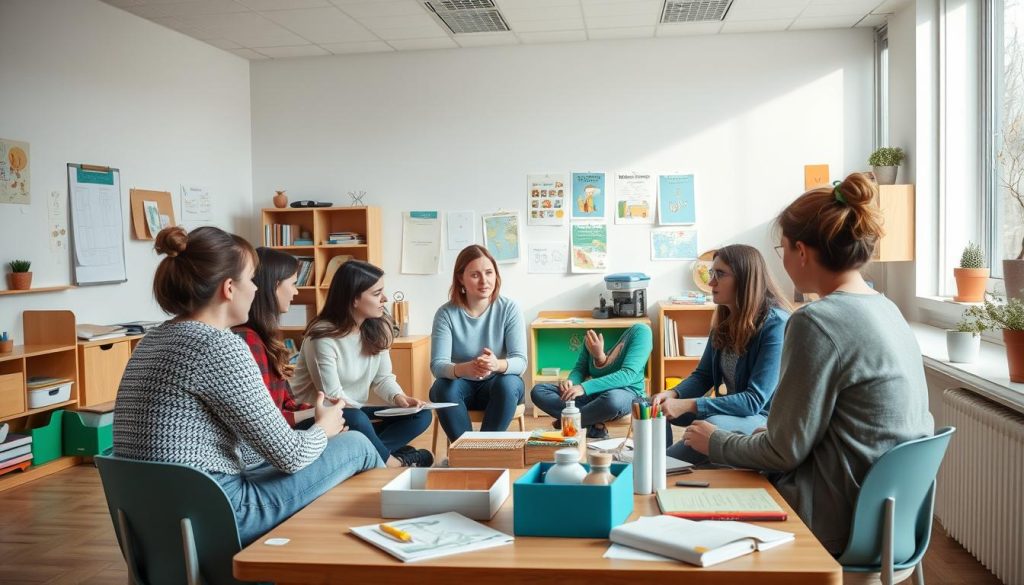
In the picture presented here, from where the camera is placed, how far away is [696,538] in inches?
61.0

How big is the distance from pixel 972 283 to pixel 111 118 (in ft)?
16.6

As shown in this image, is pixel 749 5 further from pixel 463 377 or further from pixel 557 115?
pixel 463 377

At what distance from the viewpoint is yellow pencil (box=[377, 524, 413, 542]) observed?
5.32 ft

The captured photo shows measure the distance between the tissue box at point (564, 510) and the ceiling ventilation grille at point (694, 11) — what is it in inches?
175

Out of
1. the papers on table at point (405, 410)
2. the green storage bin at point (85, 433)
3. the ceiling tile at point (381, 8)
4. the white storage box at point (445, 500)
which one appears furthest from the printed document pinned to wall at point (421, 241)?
the white storage box at point (445, 500)

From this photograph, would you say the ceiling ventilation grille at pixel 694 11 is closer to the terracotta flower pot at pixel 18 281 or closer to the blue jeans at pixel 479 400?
the blue jeans at pixel 479 400

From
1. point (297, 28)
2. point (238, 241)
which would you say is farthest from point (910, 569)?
point (297, 28)

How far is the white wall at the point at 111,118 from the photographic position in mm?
4703

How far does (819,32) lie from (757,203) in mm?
1278

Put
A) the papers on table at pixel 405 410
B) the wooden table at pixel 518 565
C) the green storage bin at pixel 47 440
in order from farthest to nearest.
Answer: the green storage bin at pixel 47 440
the papers on table at pixel 405 410
the wooden table at pixel 518 565

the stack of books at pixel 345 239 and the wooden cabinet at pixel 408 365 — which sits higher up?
the stack of books at pixel 345 239

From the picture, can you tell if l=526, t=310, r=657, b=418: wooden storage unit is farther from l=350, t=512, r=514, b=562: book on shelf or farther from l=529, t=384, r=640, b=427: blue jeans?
l=350, t=512, r=514, b=562: book on shelf

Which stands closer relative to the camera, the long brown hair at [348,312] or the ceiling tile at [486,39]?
the long brown hair at [348,312]

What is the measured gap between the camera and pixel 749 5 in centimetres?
548
